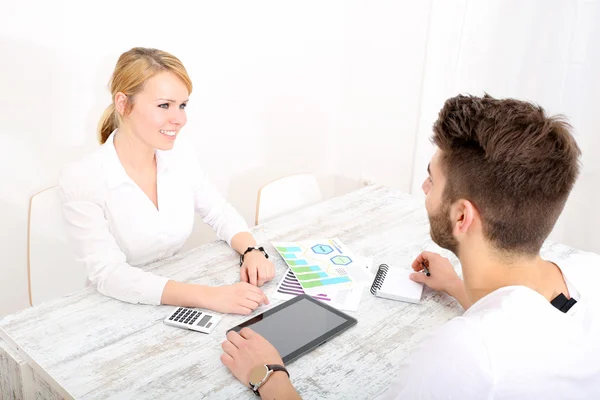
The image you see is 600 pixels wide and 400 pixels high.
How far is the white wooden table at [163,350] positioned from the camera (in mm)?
1146

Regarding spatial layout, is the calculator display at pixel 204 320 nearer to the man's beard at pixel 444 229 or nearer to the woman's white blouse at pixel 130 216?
the woman's white blouse at pixel 130 216

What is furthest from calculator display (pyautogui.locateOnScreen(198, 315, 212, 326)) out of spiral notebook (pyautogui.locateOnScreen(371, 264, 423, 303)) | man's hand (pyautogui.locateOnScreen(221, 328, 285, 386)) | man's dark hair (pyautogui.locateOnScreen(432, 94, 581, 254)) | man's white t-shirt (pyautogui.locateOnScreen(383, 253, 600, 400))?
man's dark hair (pyautogui.locateOnScreen(432, 94, 581, 254))

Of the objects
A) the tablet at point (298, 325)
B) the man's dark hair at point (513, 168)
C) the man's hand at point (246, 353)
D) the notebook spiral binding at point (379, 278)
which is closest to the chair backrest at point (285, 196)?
the notebook spiral binding at point (379, 278)

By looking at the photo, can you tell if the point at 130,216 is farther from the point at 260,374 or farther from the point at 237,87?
the point at 237,87

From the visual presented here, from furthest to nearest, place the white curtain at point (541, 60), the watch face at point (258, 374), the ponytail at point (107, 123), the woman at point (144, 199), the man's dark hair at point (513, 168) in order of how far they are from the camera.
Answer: the white curtain at point (541, 60) < the ponytail at point (107, 123) < the woman at point (144, 199) < the watch face at point (258, 374) < the man's dark hair at point (513, 168)

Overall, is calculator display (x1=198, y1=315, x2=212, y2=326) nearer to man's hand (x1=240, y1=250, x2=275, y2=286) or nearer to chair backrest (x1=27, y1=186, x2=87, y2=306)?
man's hand (x1=240, y1=250, x2=275, y2=286)

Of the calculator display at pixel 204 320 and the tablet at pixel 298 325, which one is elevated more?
the tablet at pixel 298 325

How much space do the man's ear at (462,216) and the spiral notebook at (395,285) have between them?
42cm

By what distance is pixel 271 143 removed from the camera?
125 inches

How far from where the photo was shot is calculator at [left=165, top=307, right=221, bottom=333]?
4.34ft

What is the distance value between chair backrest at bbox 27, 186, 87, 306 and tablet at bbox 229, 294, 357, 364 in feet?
2.55

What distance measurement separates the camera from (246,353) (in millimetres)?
1189

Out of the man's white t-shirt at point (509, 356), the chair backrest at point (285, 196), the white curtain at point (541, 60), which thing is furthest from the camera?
the white curtain at point (541, 60)

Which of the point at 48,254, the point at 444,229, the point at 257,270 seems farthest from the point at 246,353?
the point at 48,254
